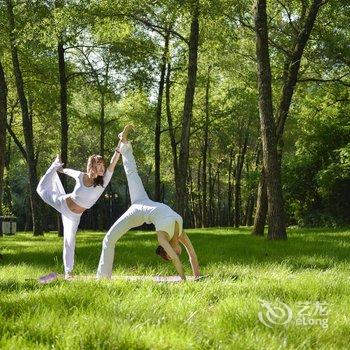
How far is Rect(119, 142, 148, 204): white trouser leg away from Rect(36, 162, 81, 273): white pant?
5.01ft

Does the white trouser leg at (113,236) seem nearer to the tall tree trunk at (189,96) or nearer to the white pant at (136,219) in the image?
the white pant at (136,219)

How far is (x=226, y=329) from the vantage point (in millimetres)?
4320

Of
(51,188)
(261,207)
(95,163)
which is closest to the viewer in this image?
(95,163)

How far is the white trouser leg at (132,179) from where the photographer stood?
7914 millimetres

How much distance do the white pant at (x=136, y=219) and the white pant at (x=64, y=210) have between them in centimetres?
122

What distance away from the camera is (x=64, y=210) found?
8992 millimetres

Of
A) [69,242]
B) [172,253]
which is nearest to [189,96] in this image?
[69,242]

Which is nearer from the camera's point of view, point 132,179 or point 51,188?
point 132,179

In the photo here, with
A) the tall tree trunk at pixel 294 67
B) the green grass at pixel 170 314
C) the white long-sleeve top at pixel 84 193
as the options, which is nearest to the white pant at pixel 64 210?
the white long-sleeve top at pixel 84 193

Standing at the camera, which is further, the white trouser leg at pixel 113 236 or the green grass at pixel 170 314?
the white trouser leg at pixel 113 236

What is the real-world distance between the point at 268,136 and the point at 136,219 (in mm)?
8422

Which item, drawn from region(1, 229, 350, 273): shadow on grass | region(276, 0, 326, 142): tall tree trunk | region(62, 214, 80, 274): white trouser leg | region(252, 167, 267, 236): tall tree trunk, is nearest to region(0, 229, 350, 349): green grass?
region(62, 214, 80, 274): white trouser leg

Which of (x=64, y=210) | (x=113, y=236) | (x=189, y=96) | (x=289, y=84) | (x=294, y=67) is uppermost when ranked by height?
(x=294, y=67)

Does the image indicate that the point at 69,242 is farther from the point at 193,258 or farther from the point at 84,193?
the point at 193,258
